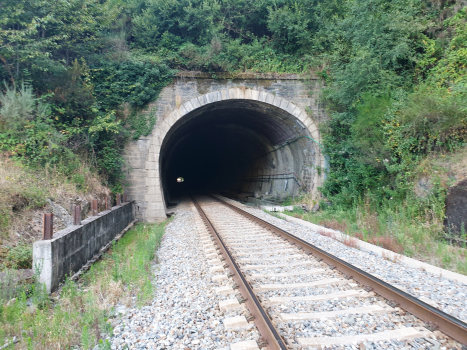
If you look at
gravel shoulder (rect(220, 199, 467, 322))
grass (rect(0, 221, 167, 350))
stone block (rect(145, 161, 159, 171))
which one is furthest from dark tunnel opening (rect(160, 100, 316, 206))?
grass (rect(0, 221, 167, 350))

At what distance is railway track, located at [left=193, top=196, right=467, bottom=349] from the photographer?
106 inches

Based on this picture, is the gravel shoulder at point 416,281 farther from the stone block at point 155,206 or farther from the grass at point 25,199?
the stone block at point 155,206

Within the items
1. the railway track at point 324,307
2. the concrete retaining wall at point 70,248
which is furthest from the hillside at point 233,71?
the railway track at point 324,307

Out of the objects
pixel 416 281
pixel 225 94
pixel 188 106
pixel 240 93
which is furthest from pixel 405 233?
pixel 188 106

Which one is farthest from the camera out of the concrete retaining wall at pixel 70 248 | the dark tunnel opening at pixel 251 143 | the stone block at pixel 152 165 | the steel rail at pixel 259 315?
the dark tunnel opening at pixel 251 143

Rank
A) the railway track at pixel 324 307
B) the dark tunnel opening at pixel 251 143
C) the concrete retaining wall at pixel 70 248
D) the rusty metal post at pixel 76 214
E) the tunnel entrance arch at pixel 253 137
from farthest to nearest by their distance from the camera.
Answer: the dark tunnel opening at pixel 251 143 → the tunnel entrance arch at pixel 253 137 → the rusty metal post at pixel 76 214 → the concrete retaining wall at pixel 70 248 → the railway track at pixel 324 307

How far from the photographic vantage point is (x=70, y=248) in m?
5.13

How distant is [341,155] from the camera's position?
39.1ft

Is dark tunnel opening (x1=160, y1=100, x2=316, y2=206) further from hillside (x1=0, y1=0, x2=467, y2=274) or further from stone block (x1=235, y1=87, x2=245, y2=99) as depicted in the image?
→ hillside (x1=0, y1=0, x2=467, y2=274)

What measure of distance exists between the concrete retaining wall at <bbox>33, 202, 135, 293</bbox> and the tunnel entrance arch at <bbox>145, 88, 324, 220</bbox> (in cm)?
463

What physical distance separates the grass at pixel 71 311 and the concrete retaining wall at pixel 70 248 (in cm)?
22

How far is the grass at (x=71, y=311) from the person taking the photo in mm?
2928

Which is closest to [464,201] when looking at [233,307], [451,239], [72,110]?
[451,239]

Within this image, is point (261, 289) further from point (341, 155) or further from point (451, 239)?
point (341, 155)
